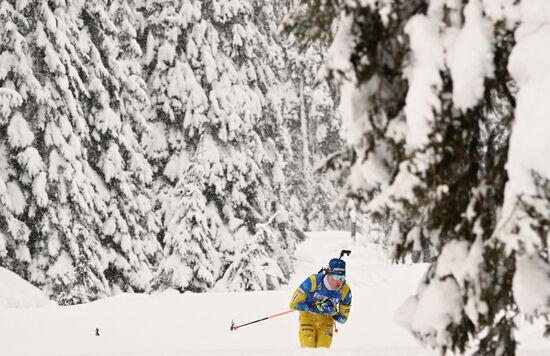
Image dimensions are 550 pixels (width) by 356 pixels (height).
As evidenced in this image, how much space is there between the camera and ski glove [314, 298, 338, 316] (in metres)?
9.60

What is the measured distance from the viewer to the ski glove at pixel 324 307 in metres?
9.60

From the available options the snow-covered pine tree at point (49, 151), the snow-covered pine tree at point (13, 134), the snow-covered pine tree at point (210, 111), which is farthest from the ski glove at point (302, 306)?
the snow-covered pine tree at point (210, 111)

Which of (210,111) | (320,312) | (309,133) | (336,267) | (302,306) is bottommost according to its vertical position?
(320,312)

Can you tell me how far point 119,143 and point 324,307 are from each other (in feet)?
31.5

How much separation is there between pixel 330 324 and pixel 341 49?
6549 mm

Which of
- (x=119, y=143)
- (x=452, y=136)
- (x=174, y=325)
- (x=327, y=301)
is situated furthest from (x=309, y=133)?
(x=452, y=136)

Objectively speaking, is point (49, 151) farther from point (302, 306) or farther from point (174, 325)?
point (302, 306)

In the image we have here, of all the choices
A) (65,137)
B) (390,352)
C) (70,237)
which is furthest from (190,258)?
(390,352)

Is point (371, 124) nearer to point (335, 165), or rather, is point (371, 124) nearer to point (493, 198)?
point (335, 165)

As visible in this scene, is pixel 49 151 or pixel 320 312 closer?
pixel 320 312

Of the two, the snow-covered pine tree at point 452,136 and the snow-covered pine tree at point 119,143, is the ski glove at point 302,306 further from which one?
the snow-covered pine tree at point 119,143

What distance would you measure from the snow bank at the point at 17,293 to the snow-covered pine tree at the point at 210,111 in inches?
201

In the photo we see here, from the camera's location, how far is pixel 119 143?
17.4 metres

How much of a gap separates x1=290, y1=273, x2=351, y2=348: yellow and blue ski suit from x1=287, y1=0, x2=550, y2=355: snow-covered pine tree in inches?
200
